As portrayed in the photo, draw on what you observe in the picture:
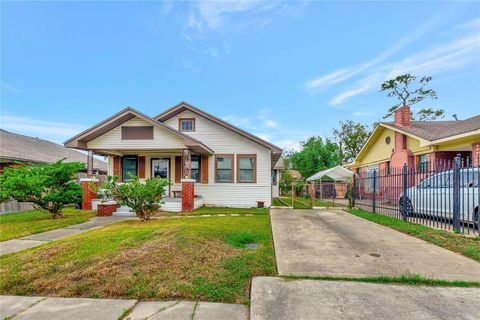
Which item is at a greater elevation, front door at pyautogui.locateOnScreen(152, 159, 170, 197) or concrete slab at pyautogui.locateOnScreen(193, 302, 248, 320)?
front door at pyautogui.locateOnScreen(152, 159, 170, 197)

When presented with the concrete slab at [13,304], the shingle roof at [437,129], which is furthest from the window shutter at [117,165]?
the shingle roof at [437,129]

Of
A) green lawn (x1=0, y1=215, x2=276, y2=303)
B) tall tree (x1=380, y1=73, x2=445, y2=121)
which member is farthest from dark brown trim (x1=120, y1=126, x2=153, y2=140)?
tall tree (x1=380, y1=73, x2=445, y2=121)

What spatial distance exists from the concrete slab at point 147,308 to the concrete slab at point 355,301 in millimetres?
969

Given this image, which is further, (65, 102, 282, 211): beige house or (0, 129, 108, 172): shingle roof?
(0, 129, 108, 172): shingle roof

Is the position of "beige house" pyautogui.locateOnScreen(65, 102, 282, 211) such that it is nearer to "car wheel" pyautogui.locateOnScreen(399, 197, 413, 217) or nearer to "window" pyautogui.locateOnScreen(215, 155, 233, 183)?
"window" pyautogui.locateOnScreen(215, 155, 233, 183)

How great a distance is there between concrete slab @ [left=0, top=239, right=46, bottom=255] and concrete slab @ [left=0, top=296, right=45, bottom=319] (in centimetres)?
288

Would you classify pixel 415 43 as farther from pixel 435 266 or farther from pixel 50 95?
pixel 50 95

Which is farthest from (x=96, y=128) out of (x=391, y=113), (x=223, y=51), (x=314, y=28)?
(x=391, y=113)

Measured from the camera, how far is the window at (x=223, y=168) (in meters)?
14.5

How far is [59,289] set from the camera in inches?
132

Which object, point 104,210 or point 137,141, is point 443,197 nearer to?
point 137,141

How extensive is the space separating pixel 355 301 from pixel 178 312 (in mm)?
1985

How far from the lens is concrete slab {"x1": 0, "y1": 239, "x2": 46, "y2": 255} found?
547 cm

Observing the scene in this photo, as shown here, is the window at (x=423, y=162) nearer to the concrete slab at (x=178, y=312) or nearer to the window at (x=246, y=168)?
the window at (x=246, y=168)
